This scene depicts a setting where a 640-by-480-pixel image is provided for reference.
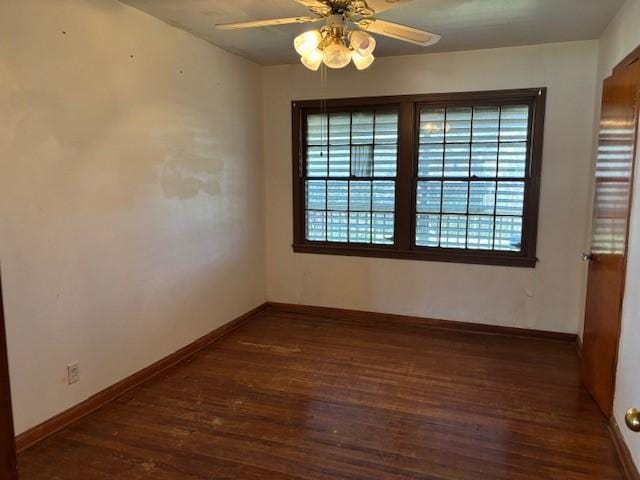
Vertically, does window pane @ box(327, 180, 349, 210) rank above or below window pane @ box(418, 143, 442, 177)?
below

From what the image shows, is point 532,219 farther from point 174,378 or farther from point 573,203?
point 174,378

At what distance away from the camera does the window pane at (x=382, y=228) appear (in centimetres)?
450

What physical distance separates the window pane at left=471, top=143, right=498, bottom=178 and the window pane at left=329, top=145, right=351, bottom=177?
1.18 m

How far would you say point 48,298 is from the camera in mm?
2553

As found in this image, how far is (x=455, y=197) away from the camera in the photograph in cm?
425

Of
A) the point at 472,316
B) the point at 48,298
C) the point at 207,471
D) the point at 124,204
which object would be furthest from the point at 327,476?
the point at 472,316

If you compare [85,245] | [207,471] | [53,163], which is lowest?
[207,471]

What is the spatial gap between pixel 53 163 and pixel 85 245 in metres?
0.51

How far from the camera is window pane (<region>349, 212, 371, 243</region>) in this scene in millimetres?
4586

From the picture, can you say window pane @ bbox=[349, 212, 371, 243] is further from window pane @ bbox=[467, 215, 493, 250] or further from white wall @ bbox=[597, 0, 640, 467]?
white wall @ bbox=[597, 0, 640, 467]

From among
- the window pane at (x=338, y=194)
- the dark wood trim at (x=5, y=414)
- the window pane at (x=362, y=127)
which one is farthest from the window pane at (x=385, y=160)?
the dark wood trim at (x=5, y=414)

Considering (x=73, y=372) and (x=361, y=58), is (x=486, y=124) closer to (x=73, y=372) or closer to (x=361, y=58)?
(x=361, y=58)

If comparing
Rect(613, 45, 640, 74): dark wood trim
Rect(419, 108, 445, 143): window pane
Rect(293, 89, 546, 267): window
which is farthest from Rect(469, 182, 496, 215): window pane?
Rect(613, 45, 640, 74): dark wood trim

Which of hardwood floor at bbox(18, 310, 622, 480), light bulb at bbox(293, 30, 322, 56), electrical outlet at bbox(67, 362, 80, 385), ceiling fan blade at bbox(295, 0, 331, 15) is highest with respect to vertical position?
ceiling fan blade at bbox(295, 0, 331, 15)
